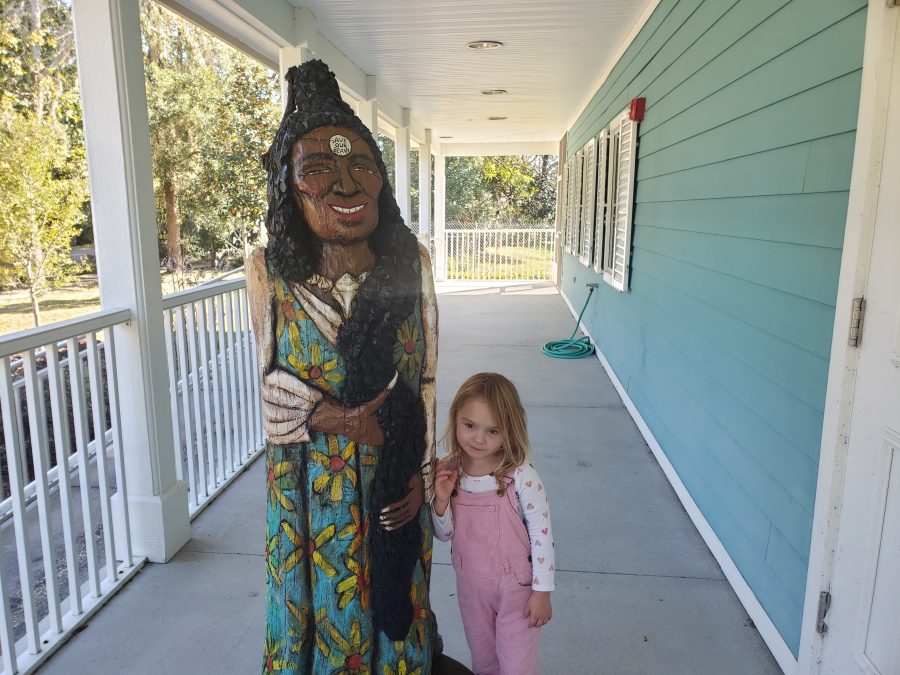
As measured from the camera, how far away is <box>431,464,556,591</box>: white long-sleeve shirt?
148 centimetres

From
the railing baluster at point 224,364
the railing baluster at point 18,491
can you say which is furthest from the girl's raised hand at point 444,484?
the railing baluster at point 224,364

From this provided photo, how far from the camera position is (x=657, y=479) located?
349 centimetres

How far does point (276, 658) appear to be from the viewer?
4.55 feet

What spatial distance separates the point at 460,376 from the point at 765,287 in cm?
356

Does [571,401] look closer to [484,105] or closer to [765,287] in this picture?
[765,287]

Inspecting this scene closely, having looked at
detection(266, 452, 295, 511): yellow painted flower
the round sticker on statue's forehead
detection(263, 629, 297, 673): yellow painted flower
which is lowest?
detection(263, 629, 297, 673): yellow painted flower

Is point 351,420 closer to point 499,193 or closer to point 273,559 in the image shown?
point 273,559

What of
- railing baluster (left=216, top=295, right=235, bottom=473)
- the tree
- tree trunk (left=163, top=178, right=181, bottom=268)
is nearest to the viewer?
railing baluster (left=216, top=295, right=235, bottom=473)

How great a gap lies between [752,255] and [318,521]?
6.14ft

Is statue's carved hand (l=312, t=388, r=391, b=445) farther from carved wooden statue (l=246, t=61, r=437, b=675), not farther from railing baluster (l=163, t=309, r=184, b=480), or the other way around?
railing baluster (l=163, t=309, r=184, b=480)

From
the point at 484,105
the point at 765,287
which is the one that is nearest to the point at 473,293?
the point at 484,105

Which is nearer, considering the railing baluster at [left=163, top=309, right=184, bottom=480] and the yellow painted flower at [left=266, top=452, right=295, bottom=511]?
the yellow painted flower at [left=266, top=452, right=295, bottom=511]

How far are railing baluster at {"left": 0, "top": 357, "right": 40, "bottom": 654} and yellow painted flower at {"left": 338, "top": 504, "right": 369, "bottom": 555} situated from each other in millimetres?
1130

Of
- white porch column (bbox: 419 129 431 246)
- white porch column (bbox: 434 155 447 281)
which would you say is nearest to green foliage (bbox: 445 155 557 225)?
white porch column (bbox: 434 155 447 281)
